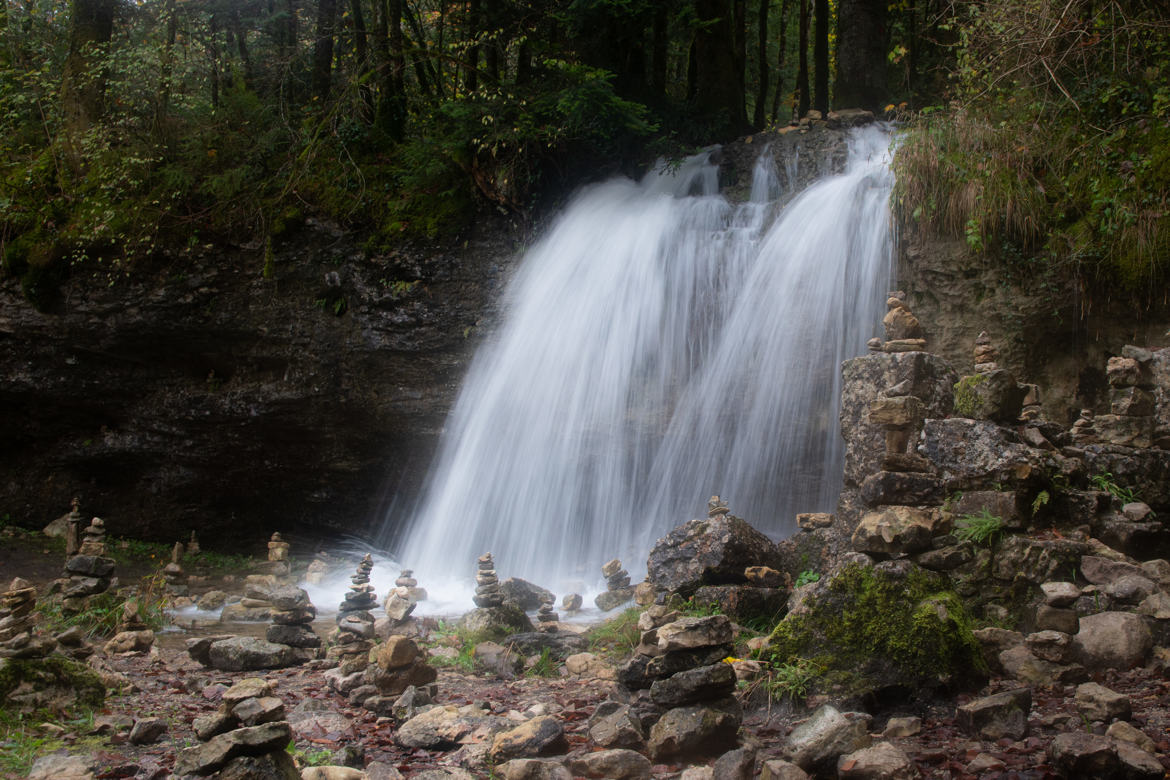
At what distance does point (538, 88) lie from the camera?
36.3 feet

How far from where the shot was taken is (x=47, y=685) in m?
4.00

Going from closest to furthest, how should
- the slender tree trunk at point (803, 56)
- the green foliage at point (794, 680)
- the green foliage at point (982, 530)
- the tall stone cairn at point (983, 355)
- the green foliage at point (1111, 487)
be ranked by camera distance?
the green foliage at point (794, 680), the green foliage at point (982, 530), the green foliage at point (1111, 487), the tall stone cairn at point (983, 355), the slender tree trunk at point (803, 56)

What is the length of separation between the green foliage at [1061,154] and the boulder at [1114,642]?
3978 mm

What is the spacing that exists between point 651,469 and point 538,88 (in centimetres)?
592

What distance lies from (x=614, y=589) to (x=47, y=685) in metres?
4.72

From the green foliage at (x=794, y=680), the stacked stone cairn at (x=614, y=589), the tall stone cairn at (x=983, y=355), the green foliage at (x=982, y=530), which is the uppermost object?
the tall stone cairn at (x=983, y=355)

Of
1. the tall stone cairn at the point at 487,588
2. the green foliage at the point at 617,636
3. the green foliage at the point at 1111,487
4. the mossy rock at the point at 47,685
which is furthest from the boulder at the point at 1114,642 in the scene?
the mossy rock at the point at 47,685

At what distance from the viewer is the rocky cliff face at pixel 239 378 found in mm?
10891

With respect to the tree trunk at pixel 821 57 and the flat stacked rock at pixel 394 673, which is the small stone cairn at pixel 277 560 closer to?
the flat stacked rock at pixel 394 673

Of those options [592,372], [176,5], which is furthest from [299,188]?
[176,5]

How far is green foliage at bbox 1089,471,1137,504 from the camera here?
15.2ft

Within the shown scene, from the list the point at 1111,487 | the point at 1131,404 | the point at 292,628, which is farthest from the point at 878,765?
the point at 292,628

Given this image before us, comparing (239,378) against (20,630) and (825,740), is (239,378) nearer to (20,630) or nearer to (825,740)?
(20,630)

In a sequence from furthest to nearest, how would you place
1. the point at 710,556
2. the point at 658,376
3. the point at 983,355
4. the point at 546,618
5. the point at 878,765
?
the point at 658,376
the point at 546,618
the point at 710,556
the point at 983,355
the point at 878,765
